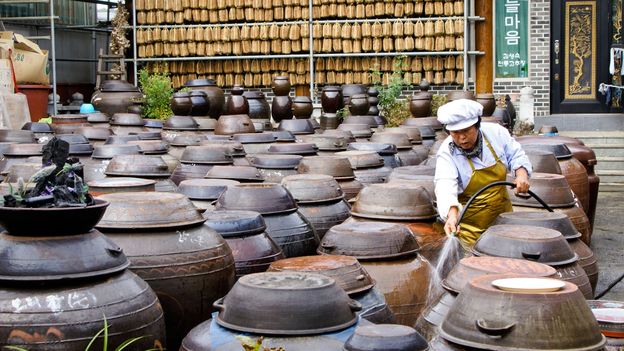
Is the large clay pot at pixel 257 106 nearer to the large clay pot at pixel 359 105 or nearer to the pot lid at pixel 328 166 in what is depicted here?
the large clay pot at pixel 359 105

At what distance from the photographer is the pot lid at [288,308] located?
10.5 feet

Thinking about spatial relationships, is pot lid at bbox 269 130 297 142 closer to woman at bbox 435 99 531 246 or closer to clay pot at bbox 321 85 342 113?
clay pot at bbox 321 85 342 113

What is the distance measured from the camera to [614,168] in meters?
14.6

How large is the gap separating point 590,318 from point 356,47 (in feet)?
45.6

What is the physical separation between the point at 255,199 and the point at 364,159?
262 cm

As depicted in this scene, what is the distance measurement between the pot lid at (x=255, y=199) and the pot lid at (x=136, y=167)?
3.59ft

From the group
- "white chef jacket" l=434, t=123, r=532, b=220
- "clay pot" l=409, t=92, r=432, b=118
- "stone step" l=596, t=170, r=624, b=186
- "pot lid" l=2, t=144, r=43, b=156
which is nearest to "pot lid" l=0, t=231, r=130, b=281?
"white chef jacket" l=434, t=123, r=532, b=220

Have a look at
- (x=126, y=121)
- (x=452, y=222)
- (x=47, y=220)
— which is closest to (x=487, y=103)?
(x=126, y=121)

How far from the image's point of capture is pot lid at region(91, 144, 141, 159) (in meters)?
7.55

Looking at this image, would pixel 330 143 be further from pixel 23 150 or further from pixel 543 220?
pixel 543 220

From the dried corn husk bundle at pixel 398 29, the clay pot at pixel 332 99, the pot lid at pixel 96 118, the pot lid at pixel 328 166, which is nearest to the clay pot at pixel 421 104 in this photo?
the clay pot at pixel 332 99

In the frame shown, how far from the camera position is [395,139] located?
9.64 metres

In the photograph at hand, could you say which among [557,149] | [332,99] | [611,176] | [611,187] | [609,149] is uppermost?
[332,99]

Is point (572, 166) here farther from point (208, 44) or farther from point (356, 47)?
point (208, 44)
